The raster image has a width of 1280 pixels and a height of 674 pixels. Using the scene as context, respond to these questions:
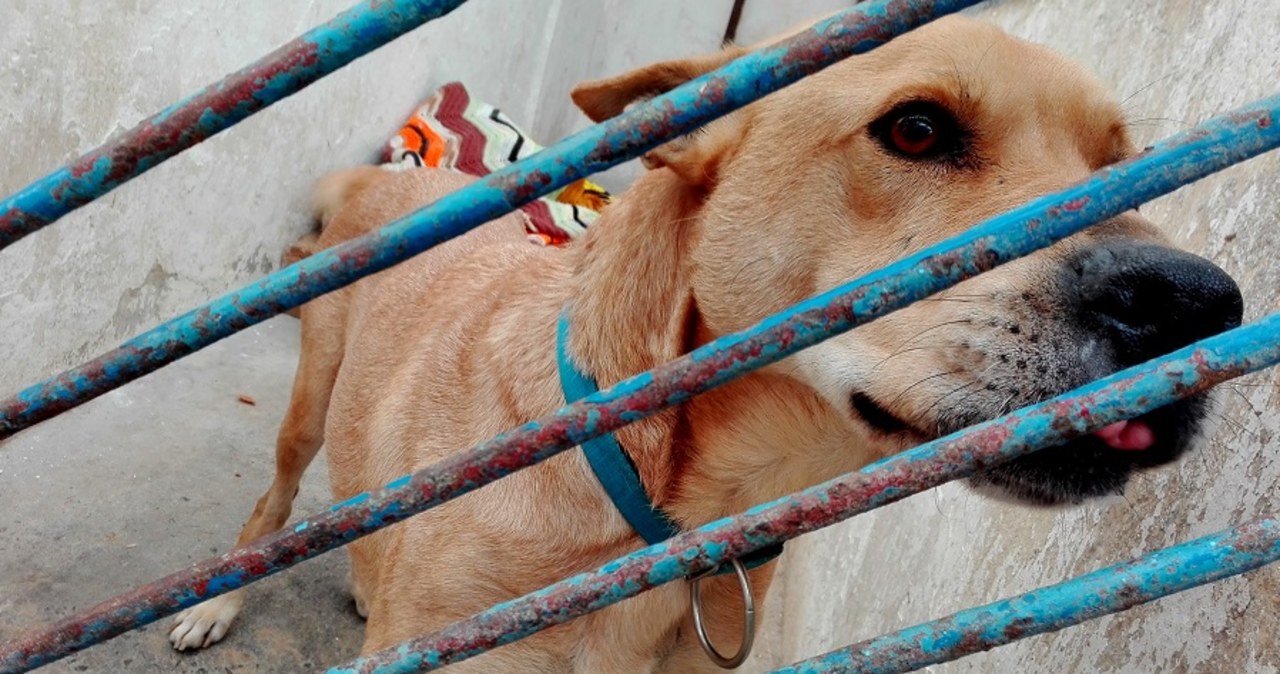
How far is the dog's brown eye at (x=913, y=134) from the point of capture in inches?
68.2

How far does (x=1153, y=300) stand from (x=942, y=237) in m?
0.39

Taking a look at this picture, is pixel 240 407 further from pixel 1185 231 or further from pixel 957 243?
pixel 957 243

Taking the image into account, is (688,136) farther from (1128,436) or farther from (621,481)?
(1128,436)

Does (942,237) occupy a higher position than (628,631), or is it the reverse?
(942,237)

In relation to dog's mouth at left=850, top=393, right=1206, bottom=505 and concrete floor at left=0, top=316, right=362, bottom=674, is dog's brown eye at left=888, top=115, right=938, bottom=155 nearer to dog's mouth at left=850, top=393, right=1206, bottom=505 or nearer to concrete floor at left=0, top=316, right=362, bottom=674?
dog's mouth at left=850, top=393, right=1206, bottom=505

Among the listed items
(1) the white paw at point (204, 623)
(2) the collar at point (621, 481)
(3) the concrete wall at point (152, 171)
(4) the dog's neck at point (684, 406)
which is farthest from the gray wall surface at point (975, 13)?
(1) the white paw at point (204, 623)

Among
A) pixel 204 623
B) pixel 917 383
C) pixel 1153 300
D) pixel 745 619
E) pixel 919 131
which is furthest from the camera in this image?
pixel 204 623

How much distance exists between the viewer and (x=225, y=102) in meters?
1.06

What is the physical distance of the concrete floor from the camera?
10.1 ft

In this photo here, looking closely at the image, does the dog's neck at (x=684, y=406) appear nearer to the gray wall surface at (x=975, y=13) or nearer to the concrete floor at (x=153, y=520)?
the gray wall surface at (x=975, y=13)

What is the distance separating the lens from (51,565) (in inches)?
123

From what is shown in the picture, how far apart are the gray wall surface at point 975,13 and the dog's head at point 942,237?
0.24m

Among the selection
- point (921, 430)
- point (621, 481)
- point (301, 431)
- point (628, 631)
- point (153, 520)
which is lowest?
point (153, 520)

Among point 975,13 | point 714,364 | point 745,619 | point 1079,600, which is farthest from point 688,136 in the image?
point 975,13
